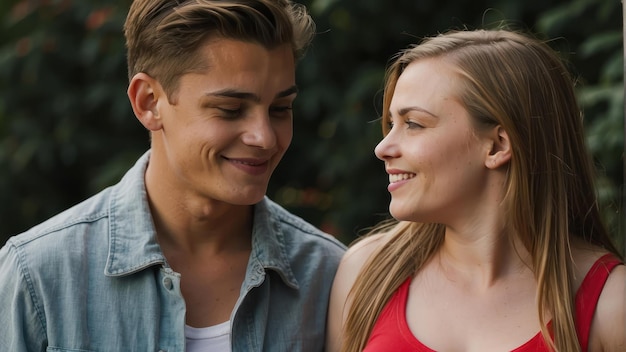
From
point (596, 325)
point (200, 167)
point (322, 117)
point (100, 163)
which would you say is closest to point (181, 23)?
point (200, 167)

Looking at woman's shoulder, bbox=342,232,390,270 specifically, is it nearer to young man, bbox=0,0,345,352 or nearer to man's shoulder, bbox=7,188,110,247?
young man, bbox=0,0,345,352

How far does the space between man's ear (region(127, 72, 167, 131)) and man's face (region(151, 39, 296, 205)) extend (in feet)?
0.20

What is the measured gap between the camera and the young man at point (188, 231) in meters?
2.89

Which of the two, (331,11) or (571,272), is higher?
(331,11)

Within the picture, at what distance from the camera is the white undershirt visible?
9.66ft

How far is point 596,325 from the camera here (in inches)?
104

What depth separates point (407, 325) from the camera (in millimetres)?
2814

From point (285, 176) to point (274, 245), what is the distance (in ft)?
6.73

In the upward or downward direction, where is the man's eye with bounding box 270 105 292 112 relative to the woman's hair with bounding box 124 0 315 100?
downward

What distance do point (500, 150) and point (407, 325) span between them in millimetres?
491

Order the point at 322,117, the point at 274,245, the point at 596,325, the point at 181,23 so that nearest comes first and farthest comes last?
the point at 596,325, the point at 181,23, the point at 274,245, the point at 322,117

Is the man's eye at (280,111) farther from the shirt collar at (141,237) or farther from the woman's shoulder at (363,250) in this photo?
the woman's shoulder at (363,250)

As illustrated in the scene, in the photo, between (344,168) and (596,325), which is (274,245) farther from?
(344,168)

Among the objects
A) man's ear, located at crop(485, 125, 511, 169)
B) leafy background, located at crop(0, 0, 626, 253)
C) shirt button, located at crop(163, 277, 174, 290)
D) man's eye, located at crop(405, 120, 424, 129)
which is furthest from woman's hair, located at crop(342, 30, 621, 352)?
leafy background, located at crop(0, 0, 626, 253)
